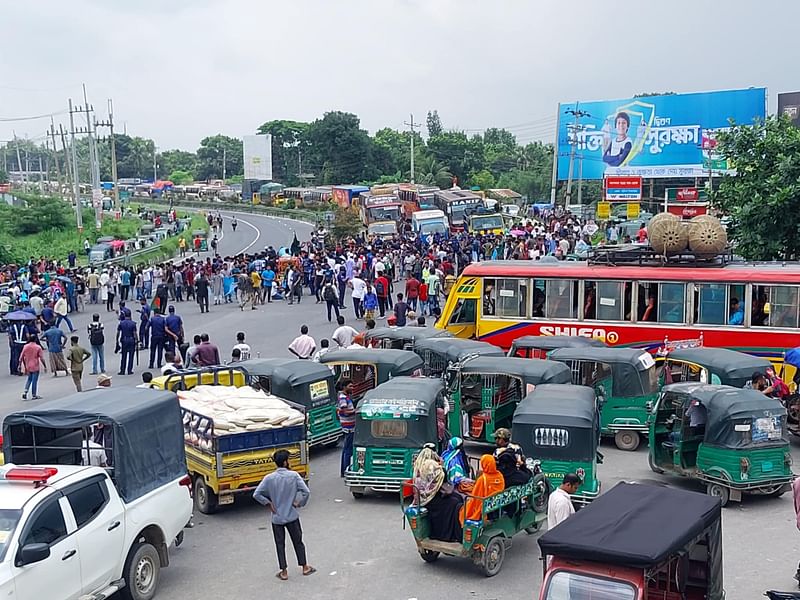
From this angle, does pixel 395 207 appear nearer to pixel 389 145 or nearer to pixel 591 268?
pixel 591 268

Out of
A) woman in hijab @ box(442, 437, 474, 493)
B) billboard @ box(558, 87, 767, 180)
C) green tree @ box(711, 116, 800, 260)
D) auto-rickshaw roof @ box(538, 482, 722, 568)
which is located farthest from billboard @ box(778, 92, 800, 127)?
auto-rickshaw roof @ box(538, 482, 722, 568)

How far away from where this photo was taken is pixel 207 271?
36.6 metres

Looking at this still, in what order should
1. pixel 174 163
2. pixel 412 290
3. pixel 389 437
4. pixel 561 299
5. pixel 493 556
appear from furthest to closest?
pixel 174 163 < pixel 412 290 < pixel 561 299 < pixel 389 437 < pixel 493 556

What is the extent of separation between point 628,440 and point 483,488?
6.62 meters

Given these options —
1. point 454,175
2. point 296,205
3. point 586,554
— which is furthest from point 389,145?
point 586,554

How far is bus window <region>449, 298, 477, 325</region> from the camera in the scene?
898 inches

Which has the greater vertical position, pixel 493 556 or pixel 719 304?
pixel 719 304

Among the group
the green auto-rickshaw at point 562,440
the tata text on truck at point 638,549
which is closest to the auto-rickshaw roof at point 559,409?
the green auto-rickshaw at point 562,440

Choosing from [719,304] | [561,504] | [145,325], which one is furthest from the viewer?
[145,325]

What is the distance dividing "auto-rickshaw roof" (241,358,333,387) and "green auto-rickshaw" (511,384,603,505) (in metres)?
4.16

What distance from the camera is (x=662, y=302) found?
66.5 ft

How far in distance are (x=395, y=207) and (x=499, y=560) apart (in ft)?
168

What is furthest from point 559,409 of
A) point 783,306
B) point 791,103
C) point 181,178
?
point 181,178

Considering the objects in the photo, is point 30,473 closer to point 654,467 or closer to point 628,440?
point 654,467
